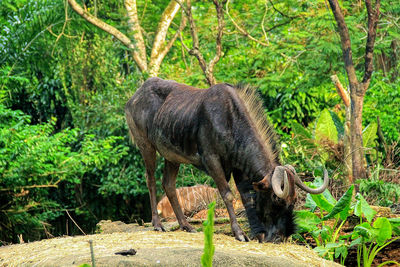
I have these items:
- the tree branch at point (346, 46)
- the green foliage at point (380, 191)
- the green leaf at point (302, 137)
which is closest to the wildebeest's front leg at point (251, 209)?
the green foliage at point (380, 191)

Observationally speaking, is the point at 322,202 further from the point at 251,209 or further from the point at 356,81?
the point at 356,81

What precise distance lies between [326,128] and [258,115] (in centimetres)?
516

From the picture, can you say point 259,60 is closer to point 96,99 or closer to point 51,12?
point 96,99

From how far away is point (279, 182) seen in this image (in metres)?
6.18

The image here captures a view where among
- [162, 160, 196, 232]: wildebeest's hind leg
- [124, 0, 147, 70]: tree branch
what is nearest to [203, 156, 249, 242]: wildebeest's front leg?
[162, 160, 196, 232]: wildebeest's hind leg

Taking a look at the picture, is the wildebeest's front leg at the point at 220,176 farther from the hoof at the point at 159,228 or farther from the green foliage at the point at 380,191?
the green foliage at the point at 380,191

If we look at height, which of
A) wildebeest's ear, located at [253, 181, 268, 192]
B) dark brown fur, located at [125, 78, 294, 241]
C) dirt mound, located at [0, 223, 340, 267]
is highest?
dark brown fur, located at [125, 78, 294, 241]

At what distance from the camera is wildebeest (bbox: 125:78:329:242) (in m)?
6.36

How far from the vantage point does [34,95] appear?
54.9 feet

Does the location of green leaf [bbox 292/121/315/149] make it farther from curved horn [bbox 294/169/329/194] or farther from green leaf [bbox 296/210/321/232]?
curved horn [bbox 294/169/329/194]

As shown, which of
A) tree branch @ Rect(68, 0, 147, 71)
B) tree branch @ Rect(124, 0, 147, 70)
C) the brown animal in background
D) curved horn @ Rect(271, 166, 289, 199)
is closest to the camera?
curved horn @ Rect(271, 166, 289, 199)

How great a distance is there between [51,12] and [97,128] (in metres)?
3.21

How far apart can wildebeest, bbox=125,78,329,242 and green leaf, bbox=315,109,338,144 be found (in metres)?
4.85

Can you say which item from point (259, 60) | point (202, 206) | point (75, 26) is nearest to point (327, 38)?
point (259, 60)
